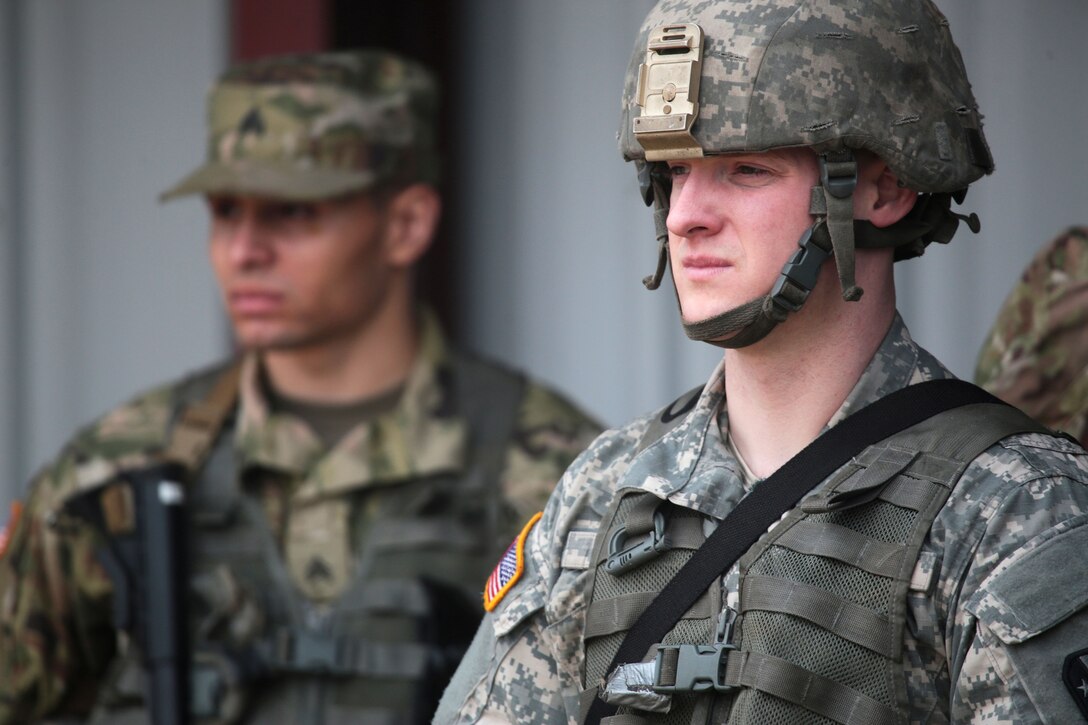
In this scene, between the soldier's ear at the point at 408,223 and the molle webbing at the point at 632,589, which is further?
the soldier's ear at the point at 408,223

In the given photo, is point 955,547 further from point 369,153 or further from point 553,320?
point 553,320

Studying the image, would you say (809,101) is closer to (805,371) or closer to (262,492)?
(805,371)

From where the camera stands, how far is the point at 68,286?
5500 mm

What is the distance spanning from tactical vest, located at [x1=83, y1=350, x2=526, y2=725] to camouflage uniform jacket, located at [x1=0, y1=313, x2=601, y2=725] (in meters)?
0.04

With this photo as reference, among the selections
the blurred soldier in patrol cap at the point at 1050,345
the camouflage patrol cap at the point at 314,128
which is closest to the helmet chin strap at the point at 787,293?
the blurred soldier in patrol cap at the point at 1050,345

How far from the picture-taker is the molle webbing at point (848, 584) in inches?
73.1

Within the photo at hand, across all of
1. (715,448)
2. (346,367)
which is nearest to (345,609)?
(346,367)

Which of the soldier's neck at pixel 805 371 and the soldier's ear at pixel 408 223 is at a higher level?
the soldier's neck at pixel 805 371

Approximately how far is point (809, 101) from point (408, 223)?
223 cm

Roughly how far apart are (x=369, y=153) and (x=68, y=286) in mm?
1862

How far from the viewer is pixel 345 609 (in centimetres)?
373

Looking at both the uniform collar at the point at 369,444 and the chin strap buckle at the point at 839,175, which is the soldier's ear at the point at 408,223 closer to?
the uniform collar at the point at 369,444

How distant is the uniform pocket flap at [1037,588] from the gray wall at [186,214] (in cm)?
308

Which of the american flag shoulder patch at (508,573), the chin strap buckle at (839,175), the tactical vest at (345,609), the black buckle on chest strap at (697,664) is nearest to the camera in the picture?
the black buckle on chest strap at (697,664)
